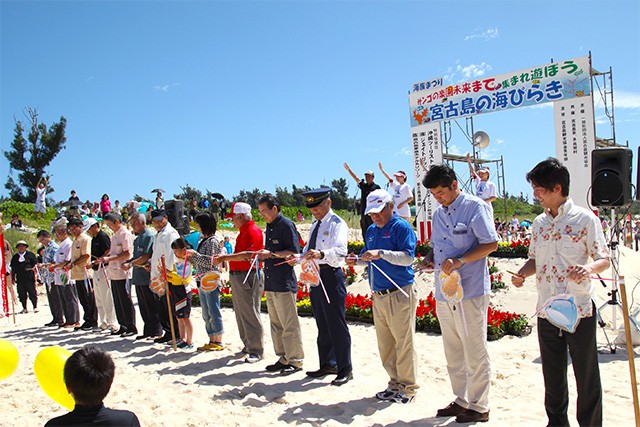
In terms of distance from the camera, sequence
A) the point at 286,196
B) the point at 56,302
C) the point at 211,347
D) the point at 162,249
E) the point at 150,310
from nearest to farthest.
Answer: the point at 211,347 < the point at 162,249 < the point at 150,310 < the point at 56,302 < the point at 286,196

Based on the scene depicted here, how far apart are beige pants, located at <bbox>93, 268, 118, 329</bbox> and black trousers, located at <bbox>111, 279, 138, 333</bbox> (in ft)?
1.56

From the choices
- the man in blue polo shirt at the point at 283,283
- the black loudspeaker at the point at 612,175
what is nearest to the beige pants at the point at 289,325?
the man in blue polo shirt at the point at 283,283

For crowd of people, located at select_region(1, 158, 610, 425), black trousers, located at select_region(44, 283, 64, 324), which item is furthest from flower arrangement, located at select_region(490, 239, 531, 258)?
black trousers, located at select_region(44, 283, 64, 324)

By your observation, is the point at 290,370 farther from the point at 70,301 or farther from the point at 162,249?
the point at 70,301

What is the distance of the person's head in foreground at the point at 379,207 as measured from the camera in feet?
13.7

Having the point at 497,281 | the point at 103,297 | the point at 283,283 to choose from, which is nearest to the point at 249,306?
the point at 283,283

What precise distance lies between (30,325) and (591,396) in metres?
9.49

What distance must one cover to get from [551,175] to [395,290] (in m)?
1.56

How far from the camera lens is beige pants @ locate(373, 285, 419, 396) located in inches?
164

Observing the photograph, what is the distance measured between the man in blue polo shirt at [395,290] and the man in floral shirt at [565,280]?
3.56 ft

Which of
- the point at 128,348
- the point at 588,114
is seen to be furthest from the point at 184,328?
the point at 588,114

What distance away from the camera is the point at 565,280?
→ 126 inches

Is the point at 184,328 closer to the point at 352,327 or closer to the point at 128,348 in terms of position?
the point at 128,348

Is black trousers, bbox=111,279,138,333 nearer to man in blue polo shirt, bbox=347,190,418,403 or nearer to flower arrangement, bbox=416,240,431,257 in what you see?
man in blue polo shirt, bbox=347,190,418,403
